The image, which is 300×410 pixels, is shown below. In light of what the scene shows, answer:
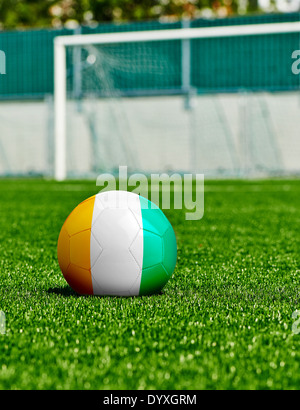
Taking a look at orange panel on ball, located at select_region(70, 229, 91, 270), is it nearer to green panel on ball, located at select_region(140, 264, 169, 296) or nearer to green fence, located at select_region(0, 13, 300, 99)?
green panel on ball, located at select_region(140, 264, 169, 296)

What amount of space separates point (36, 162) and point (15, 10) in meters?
13.3

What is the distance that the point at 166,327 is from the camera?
274cm

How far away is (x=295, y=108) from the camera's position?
2125cm

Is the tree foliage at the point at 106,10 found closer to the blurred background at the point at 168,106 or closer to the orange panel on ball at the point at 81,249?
the blurred background at the point at 168,106

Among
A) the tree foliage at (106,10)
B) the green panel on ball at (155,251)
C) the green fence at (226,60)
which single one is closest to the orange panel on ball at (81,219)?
the green panel on ball at (155,251)

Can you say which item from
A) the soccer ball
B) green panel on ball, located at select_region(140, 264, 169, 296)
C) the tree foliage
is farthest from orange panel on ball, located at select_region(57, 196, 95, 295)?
the tree foliage

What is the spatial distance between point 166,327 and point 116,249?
23.8 inches

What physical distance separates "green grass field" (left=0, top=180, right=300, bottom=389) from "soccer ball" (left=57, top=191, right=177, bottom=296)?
0.09 meters

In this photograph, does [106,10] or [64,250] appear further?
[106,10]

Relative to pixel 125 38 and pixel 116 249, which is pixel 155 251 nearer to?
pixel 116 249

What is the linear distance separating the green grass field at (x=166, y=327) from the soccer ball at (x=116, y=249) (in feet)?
0.29

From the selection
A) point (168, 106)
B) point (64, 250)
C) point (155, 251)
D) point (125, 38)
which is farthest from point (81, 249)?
point (168, 106)

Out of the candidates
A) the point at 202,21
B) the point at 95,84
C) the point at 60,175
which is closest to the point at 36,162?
the point at 95,84

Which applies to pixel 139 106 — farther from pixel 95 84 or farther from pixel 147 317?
pixel 147 317
